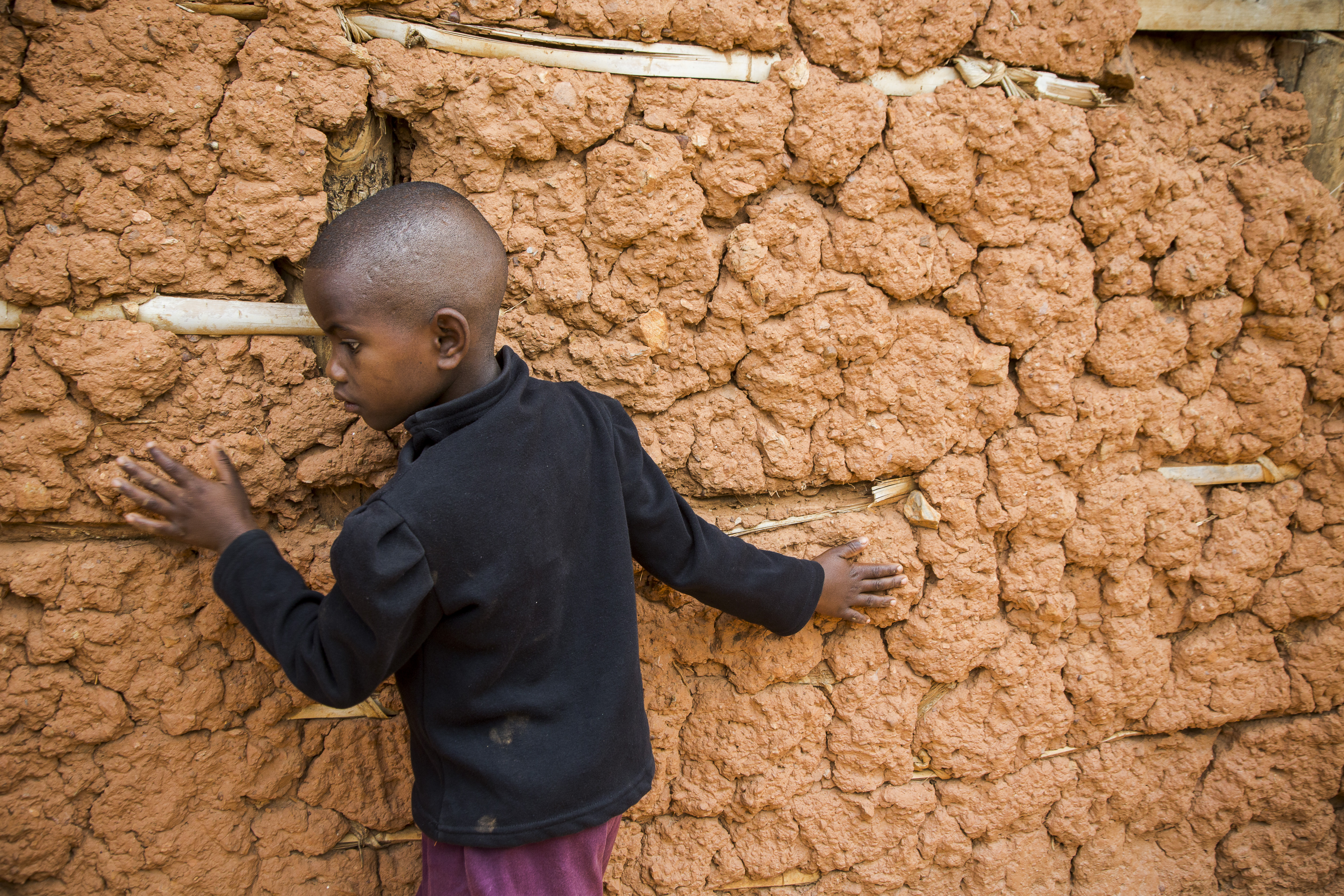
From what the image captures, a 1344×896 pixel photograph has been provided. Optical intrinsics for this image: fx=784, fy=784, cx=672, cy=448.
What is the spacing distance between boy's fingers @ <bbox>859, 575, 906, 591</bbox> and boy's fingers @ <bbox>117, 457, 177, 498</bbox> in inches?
55.3

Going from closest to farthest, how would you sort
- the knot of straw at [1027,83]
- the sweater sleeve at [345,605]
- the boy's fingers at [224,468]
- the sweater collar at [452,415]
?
1. the sweater sleeve at [345,605]
2. the sweater collar at [452,415]
3. the boy's fingers at [224,468]
4. the knot of straw at [1027,83]

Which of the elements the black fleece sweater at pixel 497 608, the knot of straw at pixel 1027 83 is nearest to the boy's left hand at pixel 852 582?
the black fleece sweater at pixel 497 608

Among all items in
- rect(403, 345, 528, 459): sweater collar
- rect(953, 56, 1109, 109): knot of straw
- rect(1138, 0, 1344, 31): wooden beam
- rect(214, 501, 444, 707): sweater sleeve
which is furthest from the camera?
rect(1138, 0, 1344, 31): wooden beam

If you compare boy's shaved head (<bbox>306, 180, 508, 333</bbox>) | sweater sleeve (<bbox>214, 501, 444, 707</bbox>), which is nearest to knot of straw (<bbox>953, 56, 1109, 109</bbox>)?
boy's shaved head (<bbox>306, 180, 508, 333</bbox>)

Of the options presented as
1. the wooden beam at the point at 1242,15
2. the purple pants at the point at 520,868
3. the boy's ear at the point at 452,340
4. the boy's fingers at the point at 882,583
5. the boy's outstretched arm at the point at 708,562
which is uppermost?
the wooden beam at the point at 1242,15

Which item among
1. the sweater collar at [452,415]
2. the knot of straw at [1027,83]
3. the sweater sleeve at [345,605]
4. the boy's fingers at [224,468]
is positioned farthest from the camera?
the knot of straw at [1027,83]

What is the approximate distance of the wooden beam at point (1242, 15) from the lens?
6.26ft

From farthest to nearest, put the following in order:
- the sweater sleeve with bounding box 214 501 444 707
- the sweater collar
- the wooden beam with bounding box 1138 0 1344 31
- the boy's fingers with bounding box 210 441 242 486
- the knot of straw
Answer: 1. the wooden beam with bounding box 1138 0 1344 31
2. the knot of straw
3. the boy's fingers with bounding box 210 441 242 486
4. the sweater collar
5. the sweater sleeve with bounding box 214 501 444 707

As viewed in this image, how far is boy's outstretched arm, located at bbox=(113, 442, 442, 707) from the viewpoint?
1159mm

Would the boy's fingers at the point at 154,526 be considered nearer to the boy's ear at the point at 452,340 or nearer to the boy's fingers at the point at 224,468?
the boy's fingers at the point at 224,468

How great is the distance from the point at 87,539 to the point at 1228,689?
2.78m

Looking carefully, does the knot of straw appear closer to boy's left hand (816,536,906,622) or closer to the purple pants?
boy's left hand (816,536,906,622)

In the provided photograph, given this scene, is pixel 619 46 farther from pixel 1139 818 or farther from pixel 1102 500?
pixel 1139 818

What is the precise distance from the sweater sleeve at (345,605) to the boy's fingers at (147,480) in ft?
0.49
